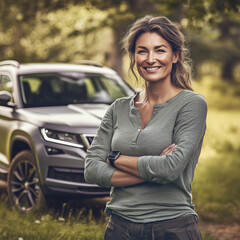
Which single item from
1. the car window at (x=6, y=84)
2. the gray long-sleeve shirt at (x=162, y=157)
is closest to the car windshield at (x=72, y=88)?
the car window at (x=6, y=84)

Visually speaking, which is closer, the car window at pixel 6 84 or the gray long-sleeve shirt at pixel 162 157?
the gray long-sleeve shirt at pixel 162 157

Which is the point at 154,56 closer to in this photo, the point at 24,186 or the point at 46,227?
the point at 46,227

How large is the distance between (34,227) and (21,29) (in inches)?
629

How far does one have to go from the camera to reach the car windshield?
7336 millimetres

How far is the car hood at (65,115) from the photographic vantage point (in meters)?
6.22

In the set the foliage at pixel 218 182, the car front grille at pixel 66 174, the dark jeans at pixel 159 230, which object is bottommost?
the foliage at pixel 218 182

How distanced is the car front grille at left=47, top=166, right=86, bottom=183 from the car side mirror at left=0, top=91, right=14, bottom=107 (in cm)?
125

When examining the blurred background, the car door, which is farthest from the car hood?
the blurred background

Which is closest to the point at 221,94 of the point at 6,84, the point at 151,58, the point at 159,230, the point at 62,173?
the point at 6,84

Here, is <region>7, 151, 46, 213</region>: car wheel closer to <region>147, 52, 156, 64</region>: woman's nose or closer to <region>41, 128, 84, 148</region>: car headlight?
<region>41, 128, 84, 148</region>: car headlight

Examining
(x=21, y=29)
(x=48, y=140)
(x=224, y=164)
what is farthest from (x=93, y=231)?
(x=21, y=29)

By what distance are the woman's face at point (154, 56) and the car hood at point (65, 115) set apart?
338cm

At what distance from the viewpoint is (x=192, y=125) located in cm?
263

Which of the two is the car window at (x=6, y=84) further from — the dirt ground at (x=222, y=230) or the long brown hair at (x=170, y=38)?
the long brown hair at (x=170, y=38)
